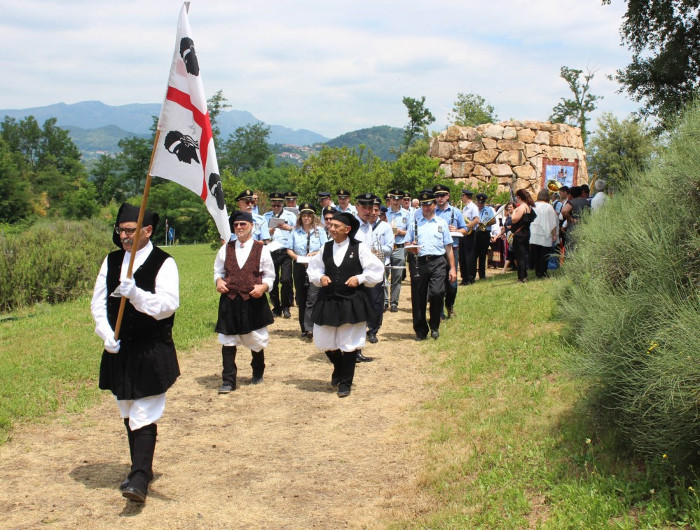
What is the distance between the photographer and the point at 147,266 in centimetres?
552

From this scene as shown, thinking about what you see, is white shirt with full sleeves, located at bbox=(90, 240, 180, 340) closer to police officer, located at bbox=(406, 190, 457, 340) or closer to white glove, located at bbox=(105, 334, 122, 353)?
white glove, located at bbox=(105, 334, 122, 353)

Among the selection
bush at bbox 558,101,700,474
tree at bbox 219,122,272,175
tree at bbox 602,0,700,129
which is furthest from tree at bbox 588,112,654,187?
tree at bbox 219,122,272,175

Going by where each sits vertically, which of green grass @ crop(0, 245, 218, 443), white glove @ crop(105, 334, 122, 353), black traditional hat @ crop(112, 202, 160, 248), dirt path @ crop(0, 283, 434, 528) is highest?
black traditional hat @ crop(112, 202, 160, 248)

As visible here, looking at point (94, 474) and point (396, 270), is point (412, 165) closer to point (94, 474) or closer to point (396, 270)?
point (396, 270)

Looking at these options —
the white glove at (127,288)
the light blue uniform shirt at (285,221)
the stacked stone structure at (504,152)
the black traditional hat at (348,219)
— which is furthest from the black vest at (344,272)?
the stacked stone structure at (504,152)

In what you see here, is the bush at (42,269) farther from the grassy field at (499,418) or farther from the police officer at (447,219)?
the police officer at (447,219)

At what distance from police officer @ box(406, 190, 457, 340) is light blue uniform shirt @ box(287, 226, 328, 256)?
1698 millimetres

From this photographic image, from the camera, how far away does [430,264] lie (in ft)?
35.6

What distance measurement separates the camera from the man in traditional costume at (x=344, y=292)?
27.1 ft

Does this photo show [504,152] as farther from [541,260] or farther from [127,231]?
[127,231]

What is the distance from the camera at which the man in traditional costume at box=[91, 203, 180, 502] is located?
5418mm

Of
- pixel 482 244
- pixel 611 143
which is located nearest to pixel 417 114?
pixel 611 143

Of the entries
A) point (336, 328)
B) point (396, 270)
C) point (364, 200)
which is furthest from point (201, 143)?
point (396, 270)

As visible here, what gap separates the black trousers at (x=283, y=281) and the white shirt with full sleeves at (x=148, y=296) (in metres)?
6.41
